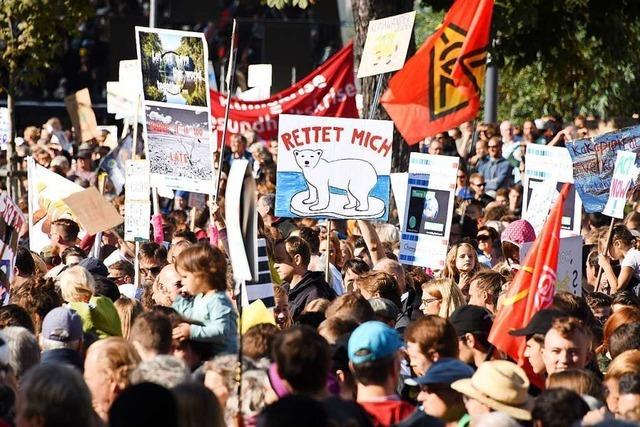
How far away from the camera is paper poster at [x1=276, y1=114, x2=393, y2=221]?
11.3 meters

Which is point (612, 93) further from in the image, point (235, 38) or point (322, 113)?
point (235, 38)

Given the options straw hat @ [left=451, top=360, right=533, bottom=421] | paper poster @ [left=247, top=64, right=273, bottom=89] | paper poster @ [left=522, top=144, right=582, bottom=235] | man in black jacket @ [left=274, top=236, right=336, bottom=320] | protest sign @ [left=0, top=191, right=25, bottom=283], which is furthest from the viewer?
paper poster @ [left=247, top=64, right=273, bottom=89]

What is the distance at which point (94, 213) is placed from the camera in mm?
12086

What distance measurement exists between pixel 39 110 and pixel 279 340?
87.9ft

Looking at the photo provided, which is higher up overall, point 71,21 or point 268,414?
point 71,21

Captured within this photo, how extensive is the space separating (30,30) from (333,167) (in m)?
10.8

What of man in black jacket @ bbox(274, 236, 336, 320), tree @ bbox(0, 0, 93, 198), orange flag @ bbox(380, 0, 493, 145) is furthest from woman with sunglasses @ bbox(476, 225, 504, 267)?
tree @ bbox(0, 0, 93, 198)

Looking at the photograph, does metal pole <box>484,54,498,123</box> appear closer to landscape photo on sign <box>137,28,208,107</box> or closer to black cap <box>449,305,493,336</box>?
landscape photo on sign <box>137,28,208,107</box>

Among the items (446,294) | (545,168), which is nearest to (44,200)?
(545,168)

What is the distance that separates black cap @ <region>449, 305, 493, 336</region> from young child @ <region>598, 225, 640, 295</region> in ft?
11.7

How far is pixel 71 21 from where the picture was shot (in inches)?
847

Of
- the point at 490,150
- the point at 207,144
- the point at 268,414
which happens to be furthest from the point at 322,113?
the point at 268,414

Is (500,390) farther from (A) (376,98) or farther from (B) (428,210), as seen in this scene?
(A) (376,98)

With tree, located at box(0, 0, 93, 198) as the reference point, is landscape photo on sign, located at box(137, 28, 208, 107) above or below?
below
